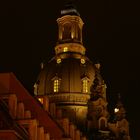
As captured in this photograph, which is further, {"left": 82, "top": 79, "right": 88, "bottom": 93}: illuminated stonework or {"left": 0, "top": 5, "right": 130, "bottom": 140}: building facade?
{"left": 82, "top": 79, "right": 88, "bottom": 93}: illuminated stonework

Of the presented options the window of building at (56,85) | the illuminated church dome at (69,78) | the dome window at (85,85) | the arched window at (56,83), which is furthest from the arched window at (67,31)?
the dome window at (85,85)

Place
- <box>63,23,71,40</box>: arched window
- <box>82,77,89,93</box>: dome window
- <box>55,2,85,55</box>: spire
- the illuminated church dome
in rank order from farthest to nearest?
<box>63,23,71,40</box>: arched window, <box>55,2,85,55</box>: spire, <box>82,77,89,93</box>: dome window, the illuminated church dome

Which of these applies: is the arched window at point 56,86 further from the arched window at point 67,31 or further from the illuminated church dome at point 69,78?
the arched window at point 67,31

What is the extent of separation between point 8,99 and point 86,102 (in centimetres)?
7228

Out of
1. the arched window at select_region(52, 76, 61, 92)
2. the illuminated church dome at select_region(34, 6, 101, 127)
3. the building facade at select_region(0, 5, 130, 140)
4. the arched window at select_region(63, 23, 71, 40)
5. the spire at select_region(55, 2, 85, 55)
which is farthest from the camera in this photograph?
the arched window at select_region(63, 23, 71, 40)

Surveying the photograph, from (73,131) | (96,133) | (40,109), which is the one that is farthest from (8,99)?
(96,133)

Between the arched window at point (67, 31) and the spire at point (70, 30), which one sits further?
the arched window at point (67, 31)

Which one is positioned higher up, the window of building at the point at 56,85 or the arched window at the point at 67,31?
the arched window at the point at 67,31

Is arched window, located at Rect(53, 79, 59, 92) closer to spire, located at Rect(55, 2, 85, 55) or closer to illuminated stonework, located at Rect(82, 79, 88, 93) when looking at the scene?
illuminated stonework, located at Rect(82, 79, 88, 93)

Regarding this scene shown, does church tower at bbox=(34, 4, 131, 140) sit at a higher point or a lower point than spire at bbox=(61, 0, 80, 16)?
lower

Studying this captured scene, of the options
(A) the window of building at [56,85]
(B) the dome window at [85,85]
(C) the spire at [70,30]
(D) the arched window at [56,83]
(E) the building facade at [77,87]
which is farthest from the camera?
(C) the spire at [70,30]

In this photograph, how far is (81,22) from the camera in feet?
396

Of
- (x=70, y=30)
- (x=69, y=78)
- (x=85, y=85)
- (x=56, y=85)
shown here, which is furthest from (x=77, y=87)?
(x=70, y=30)

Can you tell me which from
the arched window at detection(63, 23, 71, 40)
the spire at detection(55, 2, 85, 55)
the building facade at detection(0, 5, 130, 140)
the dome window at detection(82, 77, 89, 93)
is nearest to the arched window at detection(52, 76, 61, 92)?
the building facade at detection(0, 5, 130, 140)
